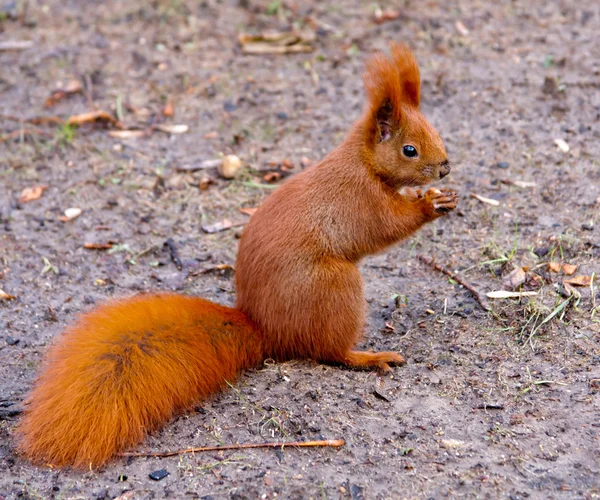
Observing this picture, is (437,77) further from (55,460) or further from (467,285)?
(55,460)

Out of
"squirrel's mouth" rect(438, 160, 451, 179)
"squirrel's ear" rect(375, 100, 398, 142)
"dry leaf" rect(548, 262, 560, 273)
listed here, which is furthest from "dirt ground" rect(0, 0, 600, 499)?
"squirrel's ear" rect(375, 100, 398, 142)

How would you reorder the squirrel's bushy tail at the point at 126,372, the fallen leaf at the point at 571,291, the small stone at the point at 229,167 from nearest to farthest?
1. the squirrel's bushy tail at the point at 126,372
2. the fallen leaf at the point at 571,291
3. the small stone at the point at 229,167

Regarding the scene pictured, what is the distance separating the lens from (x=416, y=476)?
6.99 ft

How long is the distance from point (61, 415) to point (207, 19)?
3.75 meters

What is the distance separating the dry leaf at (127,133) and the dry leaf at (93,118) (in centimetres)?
6

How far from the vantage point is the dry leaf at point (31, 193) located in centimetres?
383

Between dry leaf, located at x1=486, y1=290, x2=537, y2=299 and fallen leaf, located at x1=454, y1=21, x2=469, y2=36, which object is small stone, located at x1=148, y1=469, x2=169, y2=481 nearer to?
dry leaf, located at x1=486, y1=290, x2=537, y2=299

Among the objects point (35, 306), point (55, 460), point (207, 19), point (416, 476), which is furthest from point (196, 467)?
point (207, 19)

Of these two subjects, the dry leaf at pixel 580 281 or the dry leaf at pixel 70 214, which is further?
the dry leaf at pixel 70 214

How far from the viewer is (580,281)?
2941 millimetres

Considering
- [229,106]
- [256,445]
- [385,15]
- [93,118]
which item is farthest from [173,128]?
[256,445]

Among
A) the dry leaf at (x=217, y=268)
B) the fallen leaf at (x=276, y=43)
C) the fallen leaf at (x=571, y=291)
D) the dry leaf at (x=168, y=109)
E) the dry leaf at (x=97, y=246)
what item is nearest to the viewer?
the fallen leaf at (x=571, y=291)

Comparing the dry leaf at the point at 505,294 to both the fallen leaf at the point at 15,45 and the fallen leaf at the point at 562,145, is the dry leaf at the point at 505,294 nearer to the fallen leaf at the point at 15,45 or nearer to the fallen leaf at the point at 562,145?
the fallen leaf at the point at 562,145

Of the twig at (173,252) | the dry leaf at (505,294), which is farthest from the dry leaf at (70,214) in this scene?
the dry leaf at (505,294)
